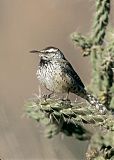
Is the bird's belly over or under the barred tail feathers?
over

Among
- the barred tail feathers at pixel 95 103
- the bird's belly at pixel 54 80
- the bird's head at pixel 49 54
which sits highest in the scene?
the bird's head at pixel 49 54

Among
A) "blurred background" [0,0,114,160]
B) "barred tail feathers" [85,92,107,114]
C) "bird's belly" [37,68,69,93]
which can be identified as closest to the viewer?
"barred tail feathers" [85,92,107,114]

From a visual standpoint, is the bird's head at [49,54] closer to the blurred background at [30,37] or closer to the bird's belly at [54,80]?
the bird's belly at [54,80]

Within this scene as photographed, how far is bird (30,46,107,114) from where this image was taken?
5.95 metres

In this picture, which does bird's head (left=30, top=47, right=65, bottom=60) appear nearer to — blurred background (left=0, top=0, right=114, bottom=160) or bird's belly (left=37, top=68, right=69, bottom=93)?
bird's belly (left=37, top=68, right=69, bottom=93)

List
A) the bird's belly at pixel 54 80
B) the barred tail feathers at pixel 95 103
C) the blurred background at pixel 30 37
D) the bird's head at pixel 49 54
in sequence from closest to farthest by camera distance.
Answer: the barred tail feathers at pixel 95 103
the bird's belly at pixel 54 80
the bird's head at pixel 49 54
the blurred background at pixel 30 37

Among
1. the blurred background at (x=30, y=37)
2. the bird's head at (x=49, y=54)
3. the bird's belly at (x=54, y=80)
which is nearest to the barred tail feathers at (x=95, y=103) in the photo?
the bird's belly at (x=54, y=80)

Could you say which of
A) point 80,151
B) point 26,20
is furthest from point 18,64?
point 80,151

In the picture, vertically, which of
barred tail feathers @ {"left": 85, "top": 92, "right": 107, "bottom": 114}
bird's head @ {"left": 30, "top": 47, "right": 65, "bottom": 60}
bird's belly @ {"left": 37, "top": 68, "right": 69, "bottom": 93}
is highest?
bird's head @ {"left": 30, "top": 47, "right": 65, "bottom": 60}

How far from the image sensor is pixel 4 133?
5.62 meters

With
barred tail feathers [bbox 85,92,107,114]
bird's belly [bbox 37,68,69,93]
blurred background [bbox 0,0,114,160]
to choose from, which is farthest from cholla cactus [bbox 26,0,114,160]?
blurred background [bbox 0,0,114,160]

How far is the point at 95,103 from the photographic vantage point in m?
5.75

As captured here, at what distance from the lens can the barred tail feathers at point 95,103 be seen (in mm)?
5504

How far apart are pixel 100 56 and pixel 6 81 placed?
5368 millimetres
